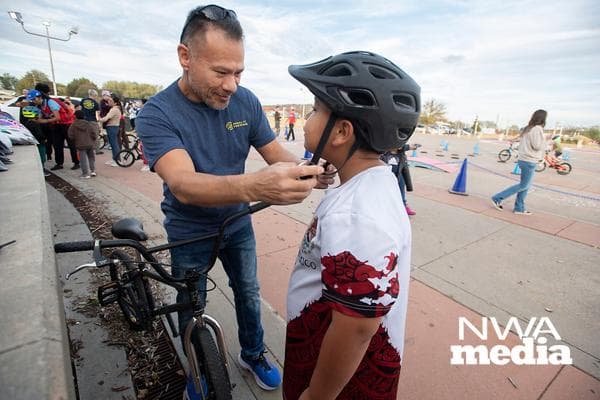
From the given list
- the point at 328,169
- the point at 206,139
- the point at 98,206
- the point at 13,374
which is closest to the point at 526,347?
the point at 328,169

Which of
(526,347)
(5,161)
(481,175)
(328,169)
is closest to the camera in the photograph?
(328,169)

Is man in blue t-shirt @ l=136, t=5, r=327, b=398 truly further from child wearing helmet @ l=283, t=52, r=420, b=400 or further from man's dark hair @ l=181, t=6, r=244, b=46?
child wearing helmet @ l=283, t=52, r=420, b=400

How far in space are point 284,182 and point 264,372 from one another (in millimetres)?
1716

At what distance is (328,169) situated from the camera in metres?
1.58

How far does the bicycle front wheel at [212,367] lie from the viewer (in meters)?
1.68

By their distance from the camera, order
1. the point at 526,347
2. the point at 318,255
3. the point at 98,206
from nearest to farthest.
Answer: the point at 318,255, the point at 526,347, the point at 98,206

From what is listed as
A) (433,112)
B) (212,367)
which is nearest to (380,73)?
(212,367)

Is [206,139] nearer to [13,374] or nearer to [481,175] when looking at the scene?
[13,374]

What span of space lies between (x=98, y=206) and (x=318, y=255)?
584 cm

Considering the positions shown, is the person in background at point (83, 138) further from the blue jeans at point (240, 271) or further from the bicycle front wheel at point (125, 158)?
the blue jeans at point (240, 271)

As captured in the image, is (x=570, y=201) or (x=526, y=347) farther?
(x=570, y=201)

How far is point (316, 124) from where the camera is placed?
1.25 metres

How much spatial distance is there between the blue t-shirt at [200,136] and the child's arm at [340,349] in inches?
43.6

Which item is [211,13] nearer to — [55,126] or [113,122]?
[113,122]
